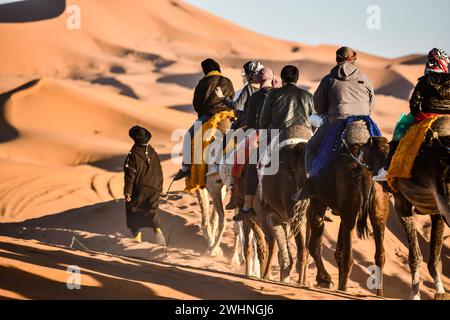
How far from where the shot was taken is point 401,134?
11.8 metres

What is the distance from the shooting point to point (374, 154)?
38.5 feet

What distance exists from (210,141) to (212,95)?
0.76m

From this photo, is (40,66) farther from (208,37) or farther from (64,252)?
(64,252)

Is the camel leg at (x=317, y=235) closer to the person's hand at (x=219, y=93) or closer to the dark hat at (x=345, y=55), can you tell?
the dark hat at (x=345, y=55)

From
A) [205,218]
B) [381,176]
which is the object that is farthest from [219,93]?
[381,176]

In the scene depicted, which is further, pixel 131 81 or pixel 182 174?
pixel 131 81

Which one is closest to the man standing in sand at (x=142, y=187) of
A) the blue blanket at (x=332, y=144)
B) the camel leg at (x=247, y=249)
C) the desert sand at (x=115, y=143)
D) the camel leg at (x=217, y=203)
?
the desert sand at (x=115, y=143)

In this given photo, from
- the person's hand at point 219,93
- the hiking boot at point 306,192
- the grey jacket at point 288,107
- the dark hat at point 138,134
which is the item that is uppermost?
the person's hand at point 219,93

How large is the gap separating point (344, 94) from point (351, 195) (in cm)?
136

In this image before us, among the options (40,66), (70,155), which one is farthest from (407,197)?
(40,66)

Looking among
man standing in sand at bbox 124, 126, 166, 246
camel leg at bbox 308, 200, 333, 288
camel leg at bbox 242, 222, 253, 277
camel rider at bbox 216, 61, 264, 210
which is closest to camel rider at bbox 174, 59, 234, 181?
man standing in sand at bbox 124, 126, 166, 246

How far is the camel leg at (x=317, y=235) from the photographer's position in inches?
504

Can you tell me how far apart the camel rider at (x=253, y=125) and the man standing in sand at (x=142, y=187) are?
3.92 meters

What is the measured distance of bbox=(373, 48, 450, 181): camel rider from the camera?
37.0 feet
